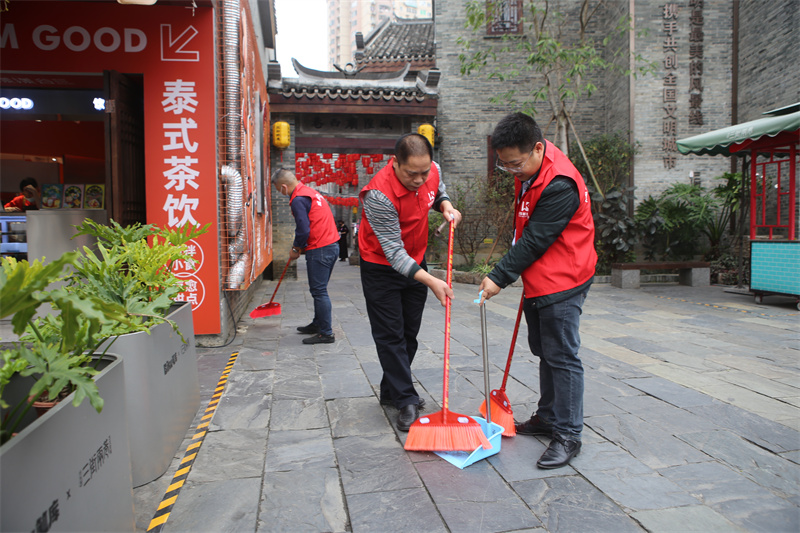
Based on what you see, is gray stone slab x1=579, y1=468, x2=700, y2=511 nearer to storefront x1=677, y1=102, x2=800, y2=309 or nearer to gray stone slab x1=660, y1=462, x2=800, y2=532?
gray stone slab x1=660, y1=462, x2=800, y2=532

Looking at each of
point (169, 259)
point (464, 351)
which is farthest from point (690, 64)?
point (169, 259)

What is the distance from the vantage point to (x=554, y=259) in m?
2.46

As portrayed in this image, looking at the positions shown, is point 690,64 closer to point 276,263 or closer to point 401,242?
point 276,263

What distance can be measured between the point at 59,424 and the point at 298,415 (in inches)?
73.4

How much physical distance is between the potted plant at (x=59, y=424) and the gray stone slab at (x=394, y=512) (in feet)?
2.68

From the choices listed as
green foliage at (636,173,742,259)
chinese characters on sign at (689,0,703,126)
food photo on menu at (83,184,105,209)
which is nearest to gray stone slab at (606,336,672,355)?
food photo on menu at (83,184,105,209)

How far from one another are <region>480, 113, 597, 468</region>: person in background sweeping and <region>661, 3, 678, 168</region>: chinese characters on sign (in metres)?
Answer: 10.3

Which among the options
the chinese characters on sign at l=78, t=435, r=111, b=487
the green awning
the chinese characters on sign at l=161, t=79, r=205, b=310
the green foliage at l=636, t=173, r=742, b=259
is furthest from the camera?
the green foliage at l=636, t=173, r=742, b=259

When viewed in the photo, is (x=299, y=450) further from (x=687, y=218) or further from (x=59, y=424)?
(x=687, y=218)

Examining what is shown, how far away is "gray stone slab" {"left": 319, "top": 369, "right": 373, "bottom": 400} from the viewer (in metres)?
3.52

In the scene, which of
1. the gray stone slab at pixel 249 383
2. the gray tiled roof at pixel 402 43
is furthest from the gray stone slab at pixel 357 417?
the gray tiled roof at pixel 402 43

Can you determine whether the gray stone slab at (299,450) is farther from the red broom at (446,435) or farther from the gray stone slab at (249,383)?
the gray stone slab at (249,383)

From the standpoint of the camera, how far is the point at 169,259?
2658 mm

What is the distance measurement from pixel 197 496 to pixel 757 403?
129 inches
